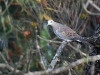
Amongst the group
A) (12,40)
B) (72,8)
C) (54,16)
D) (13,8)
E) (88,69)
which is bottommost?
(12,40)

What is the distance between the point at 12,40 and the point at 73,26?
349cm

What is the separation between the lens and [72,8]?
5805mm

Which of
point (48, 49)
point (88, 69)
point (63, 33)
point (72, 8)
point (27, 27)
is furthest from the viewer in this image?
point (27, 27)

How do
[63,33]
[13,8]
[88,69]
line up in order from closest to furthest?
[88,69] < [63,33] < [13,8]

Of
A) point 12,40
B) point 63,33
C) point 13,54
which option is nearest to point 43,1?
point 63,33

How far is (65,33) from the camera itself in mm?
5371

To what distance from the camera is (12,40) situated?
9.21 meters

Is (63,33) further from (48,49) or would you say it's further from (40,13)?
(48,49)

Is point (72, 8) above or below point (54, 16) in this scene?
above

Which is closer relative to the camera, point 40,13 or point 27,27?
point 40,13

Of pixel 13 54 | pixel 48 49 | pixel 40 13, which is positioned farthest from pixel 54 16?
pixel 13 54

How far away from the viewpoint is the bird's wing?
16.9 ft

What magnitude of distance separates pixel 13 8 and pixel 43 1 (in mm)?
3586

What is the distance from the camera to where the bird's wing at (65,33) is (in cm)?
514
